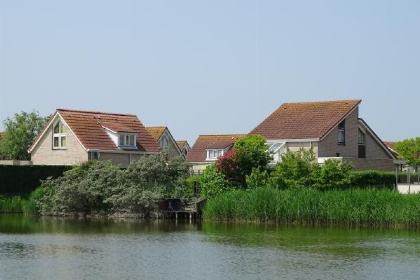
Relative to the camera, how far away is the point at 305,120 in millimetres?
69938

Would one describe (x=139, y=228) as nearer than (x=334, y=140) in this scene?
Yes

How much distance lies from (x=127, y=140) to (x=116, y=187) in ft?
59.2

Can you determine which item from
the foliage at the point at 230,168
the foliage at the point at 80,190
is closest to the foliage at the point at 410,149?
the foliage at the point at 230,168

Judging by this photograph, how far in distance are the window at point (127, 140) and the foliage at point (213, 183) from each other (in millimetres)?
18039

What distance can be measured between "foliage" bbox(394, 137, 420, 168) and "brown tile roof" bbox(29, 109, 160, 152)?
33416 millimetres

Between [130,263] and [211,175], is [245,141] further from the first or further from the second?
[130,263]

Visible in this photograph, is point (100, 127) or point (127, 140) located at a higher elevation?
point (100, 127)

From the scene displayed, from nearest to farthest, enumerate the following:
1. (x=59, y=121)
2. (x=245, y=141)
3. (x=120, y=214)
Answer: (x=120, y=214), (x=245, y=141), (x=59, y=121)

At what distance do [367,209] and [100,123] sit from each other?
102 feet

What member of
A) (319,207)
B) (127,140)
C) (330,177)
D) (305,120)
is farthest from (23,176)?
(305,120)

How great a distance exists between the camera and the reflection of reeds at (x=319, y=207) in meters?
41.8

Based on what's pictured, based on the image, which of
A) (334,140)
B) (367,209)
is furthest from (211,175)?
(334,140)

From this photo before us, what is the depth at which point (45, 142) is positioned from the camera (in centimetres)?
6875

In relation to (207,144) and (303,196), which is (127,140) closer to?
(207,144)
